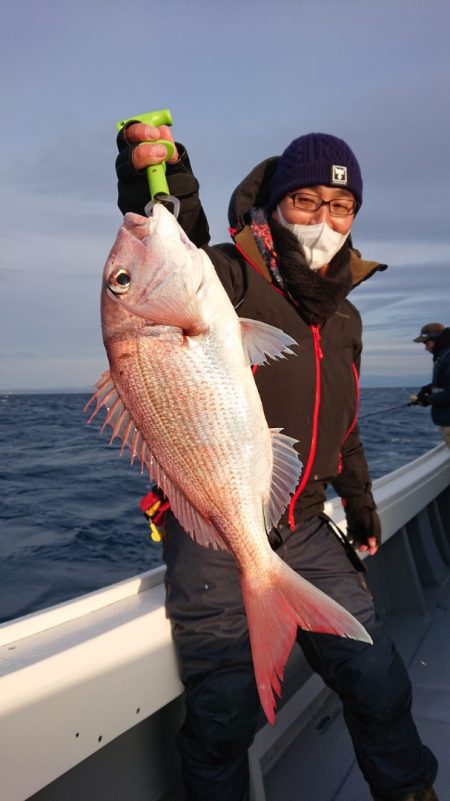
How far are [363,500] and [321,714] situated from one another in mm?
1256

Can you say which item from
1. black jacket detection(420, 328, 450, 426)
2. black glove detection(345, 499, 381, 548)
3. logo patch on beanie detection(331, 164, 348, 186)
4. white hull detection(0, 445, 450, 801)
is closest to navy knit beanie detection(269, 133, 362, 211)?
logo patch on beanie detection(331, 164, 348, 186)

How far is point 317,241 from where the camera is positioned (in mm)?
2543

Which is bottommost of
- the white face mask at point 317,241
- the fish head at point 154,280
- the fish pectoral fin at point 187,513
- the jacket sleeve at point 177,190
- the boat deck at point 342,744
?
the boat deck at point 342,744

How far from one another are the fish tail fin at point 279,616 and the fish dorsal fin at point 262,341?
614mm

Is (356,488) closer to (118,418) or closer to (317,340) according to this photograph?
(317,340)

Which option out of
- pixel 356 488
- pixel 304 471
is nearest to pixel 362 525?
pixel 356 488

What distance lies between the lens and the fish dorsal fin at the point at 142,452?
179 centimetres

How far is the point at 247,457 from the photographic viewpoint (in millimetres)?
1797

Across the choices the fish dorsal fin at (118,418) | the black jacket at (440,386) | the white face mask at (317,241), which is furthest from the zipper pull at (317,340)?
the black jacket at (440,386)

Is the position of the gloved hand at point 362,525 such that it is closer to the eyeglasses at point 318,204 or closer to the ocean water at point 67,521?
the eyeglasses at point 318,204

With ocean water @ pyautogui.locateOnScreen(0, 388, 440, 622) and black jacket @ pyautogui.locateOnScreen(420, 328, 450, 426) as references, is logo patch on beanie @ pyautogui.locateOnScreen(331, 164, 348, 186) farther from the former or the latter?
black jacket @ pyautogui.locateOnScreen(420, 328, 450, 426)

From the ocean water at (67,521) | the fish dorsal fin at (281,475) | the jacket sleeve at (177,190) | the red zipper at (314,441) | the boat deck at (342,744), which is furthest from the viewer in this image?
the ocean water at (67,521)

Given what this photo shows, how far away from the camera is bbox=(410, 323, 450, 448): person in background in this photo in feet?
27.6

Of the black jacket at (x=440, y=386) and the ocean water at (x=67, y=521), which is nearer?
the ocean water at (x=67, y=521)
